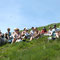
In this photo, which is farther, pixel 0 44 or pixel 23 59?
pixel 0 44

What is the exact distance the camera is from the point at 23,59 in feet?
20.7

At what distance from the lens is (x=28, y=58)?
20.9 feet

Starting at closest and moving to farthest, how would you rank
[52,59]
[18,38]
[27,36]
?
[52,59]
[18,38]
[27,36]

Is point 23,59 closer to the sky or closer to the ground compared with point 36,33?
closer to the ground

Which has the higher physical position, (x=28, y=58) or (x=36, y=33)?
(x=36, y=33)

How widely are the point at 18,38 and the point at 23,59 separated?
8.81 meters

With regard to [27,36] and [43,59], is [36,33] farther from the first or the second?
[43,59]

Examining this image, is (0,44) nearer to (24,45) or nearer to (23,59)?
(24,45)

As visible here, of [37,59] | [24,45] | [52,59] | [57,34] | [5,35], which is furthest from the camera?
[5,35]

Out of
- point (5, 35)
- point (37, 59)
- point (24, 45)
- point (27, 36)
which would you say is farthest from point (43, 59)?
point (5, 35)

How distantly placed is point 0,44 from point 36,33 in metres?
3.40

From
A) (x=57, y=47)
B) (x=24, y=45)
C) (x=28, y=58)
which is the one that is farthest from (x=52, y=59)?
(x=24, y=45)

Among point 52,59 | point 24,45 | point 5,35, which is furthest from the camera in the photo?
point 5,35

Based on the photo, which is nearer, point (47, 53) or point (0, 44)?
point (47, 53)
